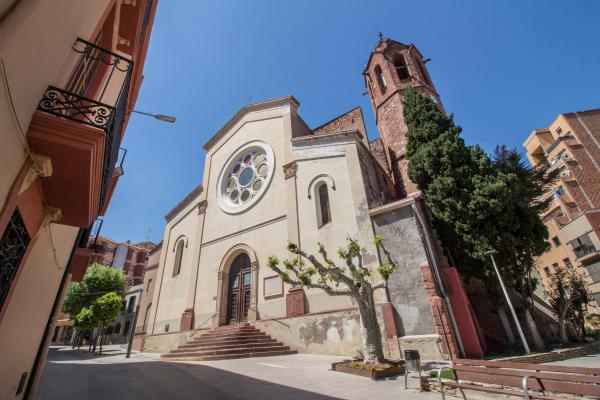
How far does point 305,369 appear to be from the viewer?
25.2 ft

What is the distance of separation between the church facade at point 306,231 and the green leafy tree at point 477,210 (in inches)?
41.4

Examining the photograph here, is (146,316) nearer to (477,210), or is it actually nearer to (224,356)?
(224,356)

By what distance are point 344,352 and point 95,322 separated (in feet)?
59.1

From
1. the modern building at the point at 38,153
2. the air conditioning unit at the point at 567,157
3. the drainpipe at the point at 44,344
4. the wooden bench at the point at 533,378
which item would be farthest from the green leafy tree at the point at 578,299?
the drainpipe at the point at 44,344

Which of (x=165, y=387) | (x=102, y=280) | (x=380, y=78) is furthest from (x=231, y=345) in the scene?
(x=102, y=280)

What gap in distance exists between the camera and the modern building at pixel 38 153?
2652 mm

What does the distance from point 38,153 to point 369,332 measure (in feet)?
25.4

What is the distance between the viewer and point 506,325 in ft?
35.0

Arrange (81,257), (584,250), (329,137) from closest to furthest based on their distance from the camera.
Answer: (81,257) → (329,137) → (584,250)

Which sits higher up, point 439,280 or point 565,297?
point 439,280

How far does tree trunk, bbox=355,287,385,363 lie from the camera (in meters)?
7.38

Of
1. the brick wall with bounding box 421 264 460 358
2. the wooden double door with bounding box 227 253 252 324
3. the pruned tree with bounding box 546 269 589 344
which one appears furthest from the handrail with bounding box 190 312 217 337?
the pruned tree with bounding box 546 269 589 344

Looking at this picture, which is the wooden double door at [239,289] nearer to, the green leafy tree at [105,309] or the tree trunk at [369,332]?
the tree trunk at [369,332]

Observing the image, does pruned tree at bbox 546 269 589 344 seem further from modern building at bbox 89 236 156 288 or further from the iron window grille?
modern building at bbox 89 236 156 288
